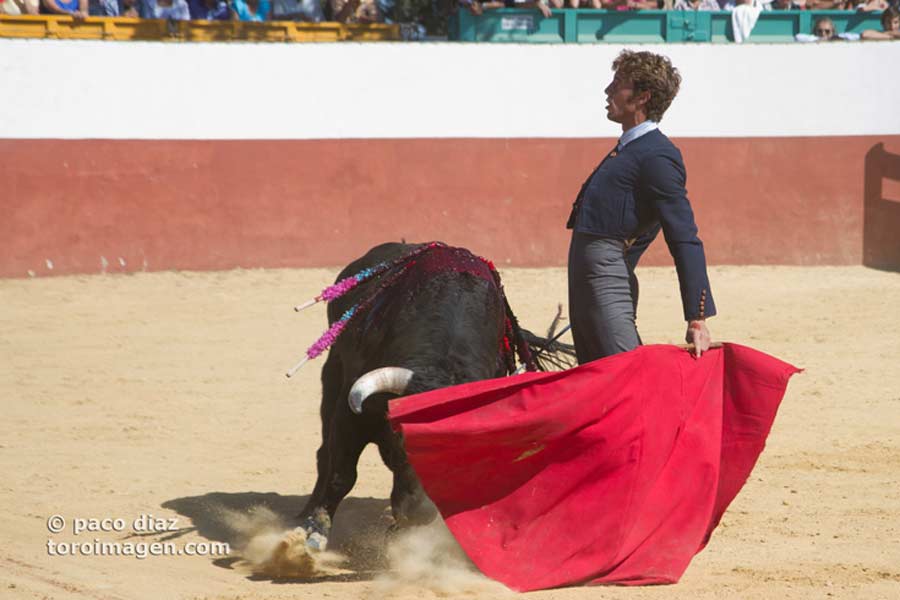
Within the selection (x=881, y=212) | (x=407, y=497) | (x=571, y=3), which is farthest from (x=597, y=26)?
(x=407, y=497)

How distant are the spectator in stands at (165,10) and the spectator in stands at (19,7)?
84 cm

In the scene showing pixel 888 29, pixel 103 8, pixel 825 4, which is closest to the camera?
pixel 103 8

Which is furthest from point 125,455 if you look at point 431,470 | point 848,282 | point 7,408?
point 848,282

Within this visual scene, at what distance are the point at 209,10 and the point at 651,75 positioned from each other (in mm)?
7452

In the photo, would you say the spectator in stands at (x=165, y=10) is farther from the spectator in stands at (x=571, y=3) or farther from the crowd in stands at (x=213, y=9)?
the spectator in stands at (x=571, y=3)

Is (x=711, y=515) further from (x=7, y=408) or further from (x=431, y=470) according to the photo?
(x=7, y=408)

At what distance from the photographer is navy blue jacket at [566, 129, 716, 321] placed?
401cm

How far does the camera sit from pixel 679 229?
4.01 m

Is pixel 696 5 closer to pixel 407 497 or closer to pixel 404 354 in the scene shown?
pixel 404 354

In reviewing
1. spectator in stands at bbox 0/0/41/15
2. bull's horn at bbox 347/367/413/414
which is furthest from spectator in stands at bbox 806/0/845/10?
bull's horn at bbox 347/367/413/414

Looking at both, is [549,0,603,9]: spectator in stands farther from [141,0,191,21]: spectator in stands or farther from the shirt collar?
the shirt collar

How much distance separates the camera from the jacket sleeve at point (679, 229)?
400 cm

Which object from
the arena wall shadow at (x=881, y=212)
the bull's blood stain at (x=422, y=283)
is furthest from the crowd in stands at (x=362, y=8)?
the bull's blood stain at (x=422, y=283)

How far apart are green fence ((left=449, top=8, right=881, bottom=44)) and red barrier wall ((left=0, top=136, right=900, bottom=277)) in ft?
3.27
